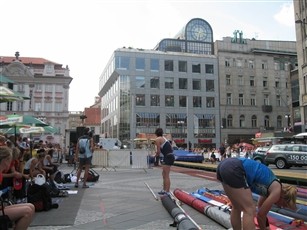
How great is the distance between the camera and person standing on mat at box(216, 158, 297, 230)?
4.37m

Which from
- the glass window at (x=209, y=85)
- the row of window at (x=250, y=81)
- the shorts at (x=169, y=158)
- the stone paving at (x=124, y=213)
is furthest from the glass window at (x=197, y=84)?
the shorts at (x=169, y=158)

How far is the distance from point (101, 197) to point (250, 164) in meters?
5.60

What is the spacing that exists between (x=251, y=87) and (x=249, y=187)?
70.5 meters

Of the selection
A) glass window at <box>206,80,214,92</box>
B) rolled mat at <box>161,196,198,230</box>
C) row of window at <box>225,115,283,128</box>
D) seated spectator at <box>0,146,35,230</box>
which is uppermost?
glass window at <box>206,80,214,92</box>

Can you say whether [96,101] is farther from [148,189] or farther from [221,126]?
[148,189]

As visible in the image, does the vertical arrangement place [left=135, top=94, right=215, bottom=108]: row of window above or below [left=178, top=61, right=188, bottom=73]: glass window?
below

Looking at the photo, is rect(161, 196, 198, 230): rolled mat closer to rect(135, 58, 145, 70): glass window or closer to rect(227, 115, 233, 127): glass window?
rect(135, 58, 145, 70): glass window

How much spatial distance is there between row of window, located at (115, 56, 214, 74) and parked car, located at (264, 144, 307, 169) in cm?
4570

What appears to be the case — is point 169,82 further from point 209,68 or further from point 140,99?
point 209,68

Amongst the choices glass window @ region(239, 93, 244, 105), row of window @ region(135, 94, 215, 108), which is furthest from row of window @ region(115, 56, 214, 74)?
glass window @ region(239, 93, 244, 105)

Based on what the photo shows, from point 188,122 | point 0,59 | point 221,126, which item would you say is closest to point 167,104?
point 188,122

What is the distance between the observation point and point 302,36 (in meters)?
43.7

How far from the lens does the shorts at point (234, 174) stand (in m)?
4.37

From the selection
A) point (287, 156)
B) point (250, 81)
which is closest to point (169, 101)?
point (250, 81)
